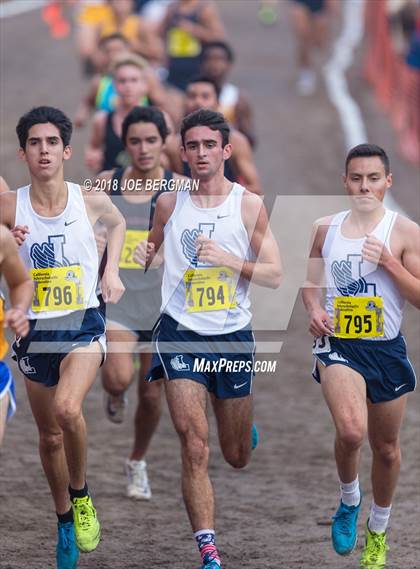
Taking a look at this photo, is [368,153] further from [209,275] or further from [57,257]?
[57,257]

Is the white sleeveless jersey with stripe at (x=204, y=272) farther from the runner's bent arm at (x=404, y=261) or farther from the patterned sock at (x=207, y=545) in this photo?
the patterned sock at (x=207, y=545)

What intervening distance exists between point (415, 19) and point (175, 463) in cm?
1367

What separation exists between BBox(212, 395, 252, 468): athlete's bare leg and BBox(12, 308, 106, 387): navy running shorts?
2.94 ft

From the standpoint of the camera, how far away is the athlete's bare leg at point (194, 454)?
8.25m

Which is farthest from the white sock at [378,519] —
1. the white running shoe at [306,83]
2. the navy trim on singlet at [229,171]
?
the white running shoe at [306,83]

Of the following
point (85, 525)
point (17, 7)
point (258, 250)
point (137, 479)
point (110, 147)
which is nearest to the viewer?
point (85, 525)

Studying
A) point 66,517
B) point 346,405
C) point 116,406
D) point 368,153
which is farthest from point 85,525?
point 368,153

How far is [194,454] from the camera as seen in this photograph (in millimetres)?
8281

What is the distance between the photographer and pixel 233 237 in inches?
339

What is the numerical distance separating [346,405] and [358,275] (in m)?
0.78

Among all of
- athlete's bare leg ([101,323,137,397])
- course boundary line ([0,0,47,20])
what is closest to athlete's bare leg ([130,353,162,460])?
athlete's bare leg ([101,323,137,397])

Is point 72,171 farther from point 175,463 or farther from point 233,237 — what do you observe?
point 233,237

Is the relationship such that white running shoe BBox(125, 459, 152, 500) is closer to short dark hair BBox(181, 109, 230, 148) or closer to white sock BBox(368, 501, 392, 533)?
white sock BBox(368, 501, 392, 533)

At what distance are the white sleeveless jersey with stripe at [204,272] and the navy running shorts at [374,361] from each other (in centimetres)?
→ 61
